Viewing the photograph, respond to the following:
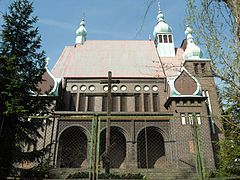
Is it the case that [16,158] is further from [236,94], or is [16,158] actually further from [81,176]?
[236,94]

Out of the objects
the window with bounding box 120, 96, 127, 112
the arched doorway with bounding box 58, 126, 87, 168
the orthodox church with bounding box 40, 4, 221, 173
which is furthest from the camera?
the window with bounding box 120, 96, 127, 112

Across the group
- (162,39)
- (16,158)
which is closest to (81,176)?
(16,158)

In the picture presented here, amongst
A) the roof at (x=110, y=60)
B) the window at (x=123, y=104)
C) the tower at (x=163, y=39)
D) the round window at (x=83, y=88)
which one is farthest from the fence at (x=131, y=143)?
the tower at (x=163, y=39)

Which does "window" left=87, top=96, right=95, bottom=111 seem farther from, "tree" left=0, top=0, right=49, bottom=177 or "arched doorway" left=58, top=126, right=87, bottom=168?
"tree" left=0, top=0, right=49, bottom=177

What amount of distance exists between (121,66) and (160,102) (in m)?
6.95

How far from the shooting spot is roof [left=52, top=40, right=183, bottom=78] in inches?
1120

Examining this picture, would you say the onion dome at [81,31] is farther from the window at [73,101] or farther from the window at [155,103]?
the window at [155,103]

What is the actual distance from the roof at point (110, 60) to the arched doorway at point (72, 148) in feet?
23.2

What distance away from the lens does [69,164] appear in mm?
20078

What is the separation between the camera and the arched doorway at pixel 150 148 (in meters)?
22.1

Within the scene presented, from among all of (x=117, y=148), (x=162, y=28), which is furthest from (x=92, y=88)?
(x=162, y=28)

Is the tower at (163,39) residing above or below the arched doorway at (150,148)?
above

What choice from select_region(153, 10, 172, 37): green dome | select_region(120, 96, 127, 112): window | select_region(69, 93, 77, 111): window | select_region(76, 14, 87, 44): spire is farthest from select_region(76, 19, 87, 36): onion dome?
select_region(120, 96, 127, 112): window

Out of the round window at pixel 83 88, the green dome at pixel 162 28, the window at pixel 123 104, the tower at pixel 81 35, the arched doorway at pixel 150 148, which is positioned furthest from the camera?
the green dome at pixel 162 28
